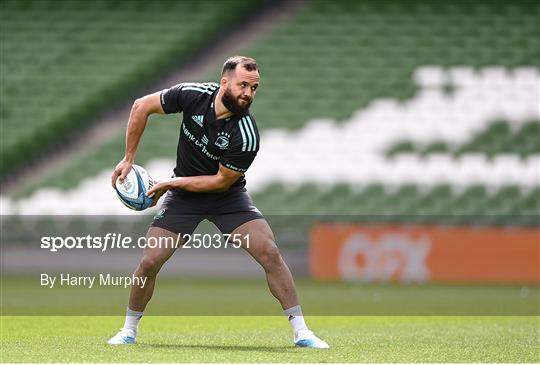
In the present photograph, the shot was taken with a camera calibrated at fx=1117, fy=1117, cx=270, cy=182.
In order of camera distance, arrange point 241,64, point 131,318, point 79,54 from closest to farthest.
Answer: point 241,64
point 131,318
point 79,54

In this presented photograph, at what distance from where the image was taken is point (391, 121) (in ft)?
64.5

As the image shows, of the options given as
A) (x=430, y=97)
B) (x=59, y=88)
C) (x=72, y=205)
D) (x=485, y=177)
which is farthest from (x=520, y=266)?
(x=59, y=88)

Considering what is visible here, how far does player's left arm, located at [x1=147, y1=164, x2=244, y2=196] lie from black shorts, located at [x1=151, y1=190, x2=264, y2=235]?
0.64 ft

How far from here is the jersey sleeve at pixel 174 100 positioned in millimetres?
7551

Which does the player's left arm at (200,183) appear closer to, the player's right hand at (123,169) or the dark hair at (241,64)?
the player's right hand at (123,169)

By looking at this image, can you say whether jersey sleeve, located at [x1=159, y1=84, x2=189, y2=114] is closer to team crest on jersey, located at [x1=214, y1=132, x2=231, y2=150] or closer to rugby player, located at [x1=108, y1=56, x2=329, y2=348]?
rugby player, located at [x1=108, y1=56, x2=329, y2=348]

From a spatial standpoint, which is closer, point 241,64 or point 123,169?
point 241,64

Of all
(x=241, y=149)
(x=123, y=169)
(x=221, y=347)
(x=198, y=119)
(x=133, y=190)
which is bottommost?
(x=221, y=347)

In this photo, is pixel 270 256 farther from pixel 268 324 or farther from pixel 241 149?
pixel 268 324

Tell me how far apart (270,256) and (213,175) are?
2.22 ft

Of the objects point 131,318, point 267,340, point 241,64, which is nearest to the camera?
point 241,64

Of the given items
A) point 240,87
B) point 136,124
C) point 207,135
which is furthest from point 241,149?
point 136,124

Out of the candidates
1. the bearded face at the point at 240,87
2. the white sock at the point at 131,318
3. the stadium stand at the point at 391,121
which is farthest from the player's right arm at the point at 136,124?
the stadium stand at the point at 391,121

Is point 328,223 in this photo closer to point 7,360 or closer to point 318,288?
point 318,288
